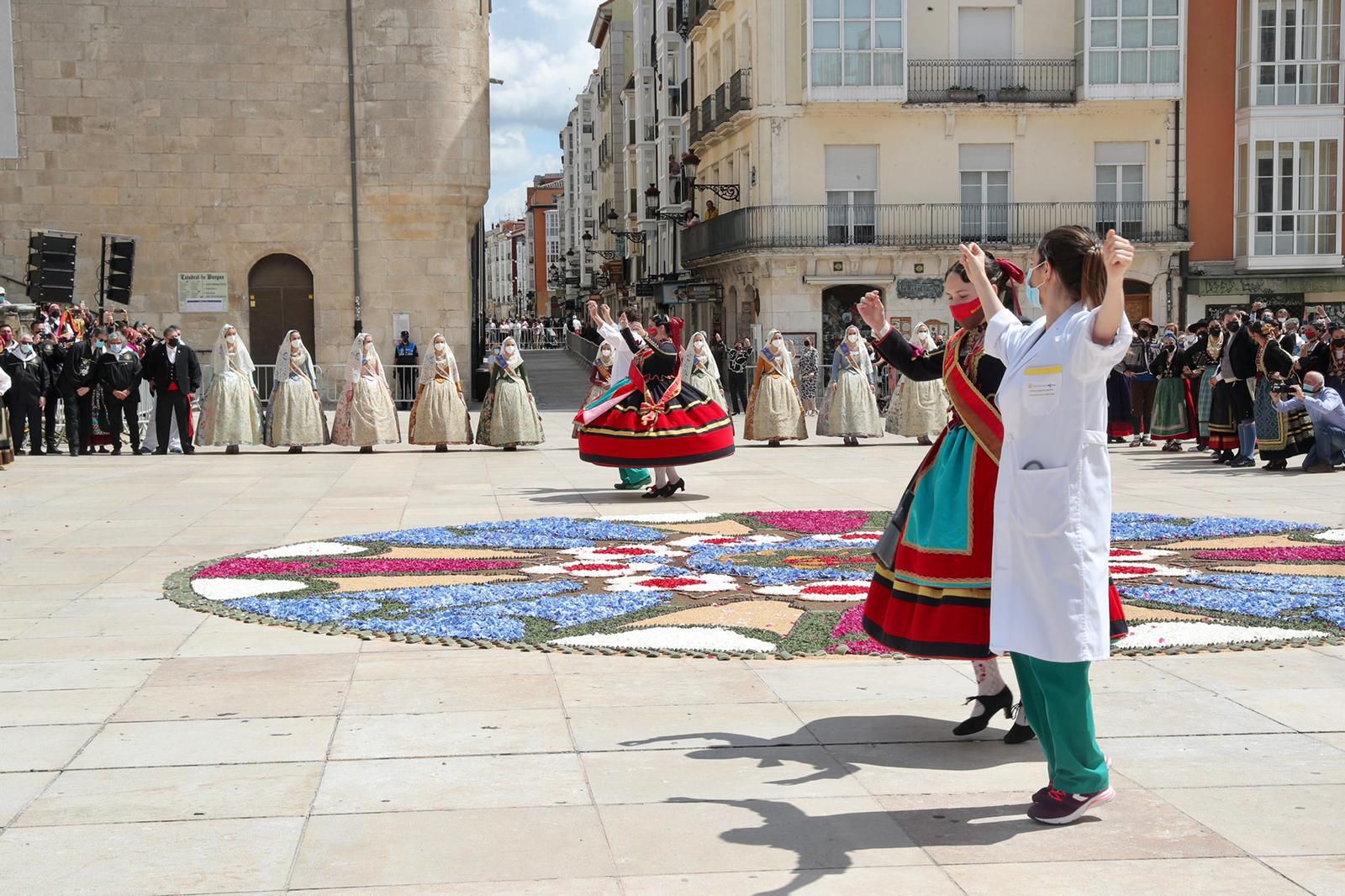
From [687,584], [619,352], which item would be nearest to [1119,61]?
[619,352]

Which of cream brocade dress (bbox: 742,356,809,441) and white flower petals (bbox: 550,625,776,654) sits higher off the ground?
cream brocade dress (bbox: 742,356,809,441)

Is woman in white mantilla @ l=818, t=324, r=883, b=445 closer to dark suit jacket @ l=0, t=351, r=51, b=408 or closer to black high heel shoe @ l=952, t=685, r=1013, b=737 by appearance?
dark suit jacket @ l=0, t=351, r=51, b=408

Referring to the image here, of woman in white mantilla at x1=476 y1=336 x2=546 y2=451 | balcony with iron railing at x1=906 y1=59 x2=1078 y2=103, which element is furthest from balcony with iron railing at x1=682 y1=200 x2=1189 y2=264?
woman in white mantilla at x1=476 y1=336 x2=546 y2=451

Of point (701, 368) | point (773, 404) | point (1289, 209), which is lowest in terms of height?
point (773, 404)

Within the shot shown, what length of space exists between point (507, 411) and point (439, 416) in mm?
974

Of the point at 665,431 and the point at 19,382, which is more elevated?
the point at 19,382

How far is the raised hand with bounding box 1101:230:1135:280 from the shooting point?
14.1 ft

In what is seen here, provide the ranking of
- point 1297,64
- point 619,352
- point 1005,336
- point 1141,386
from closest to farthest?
point 1005,336 < point 619,352 < point 1141,386 < point 1297,64

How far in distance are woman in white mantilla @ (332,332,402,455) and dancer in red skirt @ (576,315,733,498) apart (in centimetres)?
827

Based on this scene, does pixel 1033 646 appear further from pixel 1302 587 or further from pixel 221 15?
pixel 221 15

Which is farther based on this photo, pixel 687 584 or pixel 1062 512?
pixel 687 584

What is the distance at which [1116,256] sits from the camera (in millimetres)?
4309

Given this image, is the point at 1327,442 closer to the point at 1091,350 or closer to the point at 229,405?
the point at 1091,350

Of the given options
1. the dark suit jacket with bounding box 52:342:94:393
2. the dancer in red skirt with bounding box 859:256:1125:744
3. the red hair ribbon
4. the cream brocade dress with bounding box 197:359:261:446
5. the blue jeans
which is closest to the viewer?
the dancer in red skirt with bounding box 859:256:1125:744
